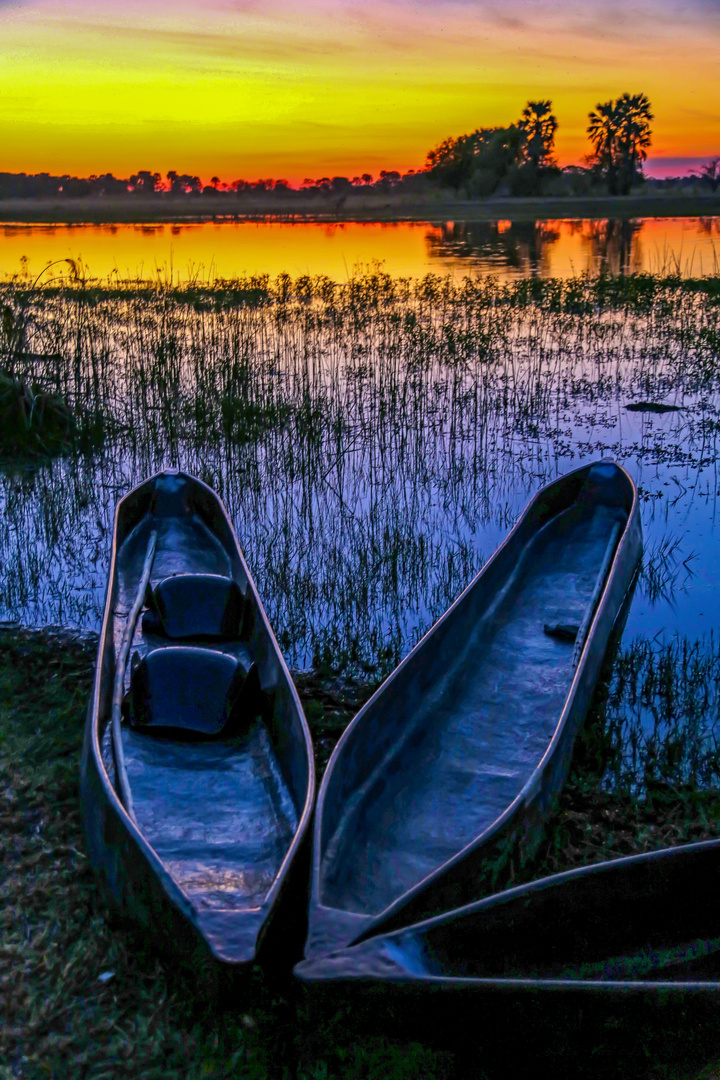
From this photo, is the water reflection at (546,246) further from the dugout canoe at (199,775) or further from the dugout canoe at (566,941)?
the dugout canoe at (566,941)

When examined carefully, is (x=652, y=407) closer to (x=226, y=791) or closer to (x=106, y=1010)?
(x=226, y=791)

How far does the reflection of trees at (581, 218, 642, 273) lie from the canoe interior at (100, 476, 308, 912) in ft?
51.6

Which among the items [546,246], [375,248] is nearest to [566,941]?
[546,246]

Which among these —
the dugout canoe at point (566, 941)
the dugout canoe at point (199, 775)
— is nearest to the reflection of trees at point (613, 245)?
the dugout canoe at point (199, 775)

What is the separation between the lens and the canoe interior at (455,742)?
308 centimetres

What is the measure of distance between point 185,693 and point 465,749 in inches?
48.4

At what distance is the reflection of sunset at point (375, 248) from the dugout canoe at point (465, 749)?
9473mm

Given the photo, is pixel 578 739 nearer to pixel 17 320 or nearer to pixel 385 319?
pixel 17 320

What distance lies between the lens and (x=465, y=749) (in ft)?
12.9

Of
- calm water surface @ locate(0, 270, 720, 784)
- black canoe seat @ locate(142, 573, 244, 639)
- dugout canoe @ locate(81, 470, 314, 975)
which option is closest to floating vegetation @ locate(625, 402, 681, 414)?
calm water surface @ locate(0, 270, 720, 784)

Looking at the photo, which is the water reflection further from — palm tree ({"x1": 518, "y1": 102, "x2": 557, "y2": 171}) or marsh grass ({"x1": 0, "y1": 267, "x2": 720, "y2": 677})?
palm tree ({"x1": 518, "y1": 102, "x2": 557, "y2": 171})

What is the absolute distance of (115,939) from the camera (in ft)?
9.39

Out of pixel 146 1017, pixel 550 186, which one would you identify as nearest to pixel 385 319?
pixel 146 1017

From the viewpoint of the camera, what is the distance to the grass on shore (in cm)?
214
